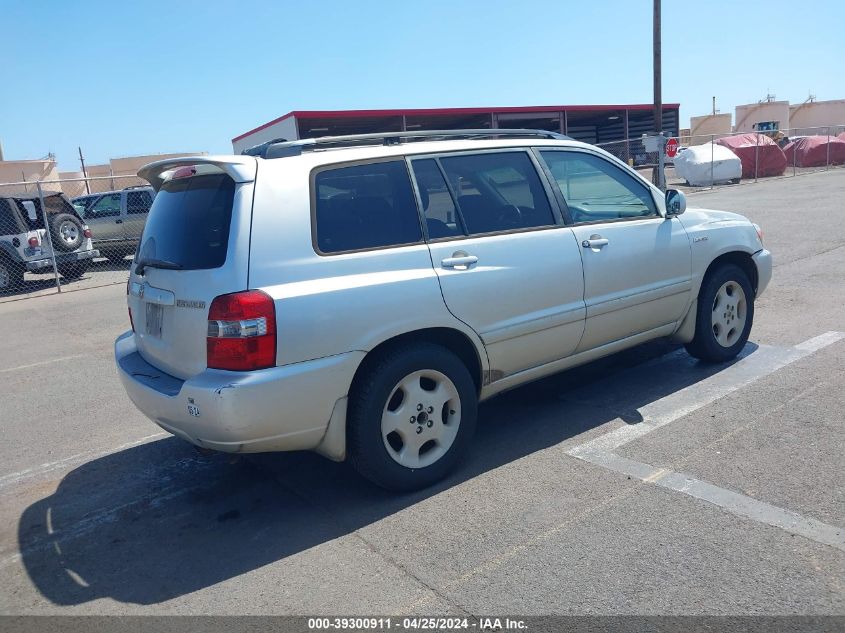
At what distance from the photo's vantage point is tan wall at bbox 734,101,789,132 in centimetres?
5659

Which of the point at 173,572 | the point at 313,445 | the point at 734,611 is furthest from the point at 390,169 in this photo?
the point at 734,611

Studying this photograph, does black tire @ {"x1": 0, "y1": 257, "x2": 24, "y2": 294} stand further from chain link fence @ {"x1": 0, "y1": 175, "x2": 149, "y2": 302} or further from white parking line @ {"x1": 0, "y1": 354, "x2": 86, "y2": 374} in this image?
white parking line @ {"x1": 0, "y1": 354, "x2": 86, "y2": 374}

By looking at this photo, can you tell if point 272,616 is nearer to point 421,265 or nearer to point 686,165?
point 421,265

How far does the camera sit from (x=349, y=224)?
386cm

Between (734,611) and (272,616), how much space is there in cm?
182

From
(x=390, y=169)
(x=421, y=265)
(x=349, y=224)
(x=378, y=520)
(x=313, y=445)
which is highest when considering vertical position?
(x=390, y=169)

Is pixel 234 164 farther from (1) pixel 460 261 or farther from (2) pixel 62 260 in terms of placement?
(2) pixel 62 260

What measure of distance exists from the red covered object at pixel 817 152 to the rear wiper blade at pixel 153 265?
3418cm

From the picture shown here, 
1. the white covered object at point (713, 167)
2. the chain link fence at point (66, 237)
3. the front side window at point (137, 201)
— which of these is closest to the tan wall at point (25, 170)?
the chain link fence at point (66, 237)

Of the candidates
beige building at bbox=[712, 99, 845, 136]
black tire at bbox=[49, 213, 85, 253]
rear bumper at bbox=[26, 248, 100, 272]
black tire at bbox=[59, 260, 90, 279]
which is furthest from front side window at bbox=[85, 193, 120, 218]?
beige building at bbox=[712, 99, 845, 136]

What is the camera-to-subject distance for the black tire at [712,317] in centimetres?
551

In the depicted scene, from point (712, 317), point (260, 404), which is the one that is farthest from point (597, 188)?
point (260, 404)

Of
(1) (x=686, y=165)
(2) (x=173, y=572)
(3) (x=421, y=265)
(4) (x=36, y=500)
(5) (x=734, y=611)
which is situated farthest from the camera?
(1) (x=686, y=165)

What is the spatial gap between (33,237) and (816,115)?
62616 millimetres
